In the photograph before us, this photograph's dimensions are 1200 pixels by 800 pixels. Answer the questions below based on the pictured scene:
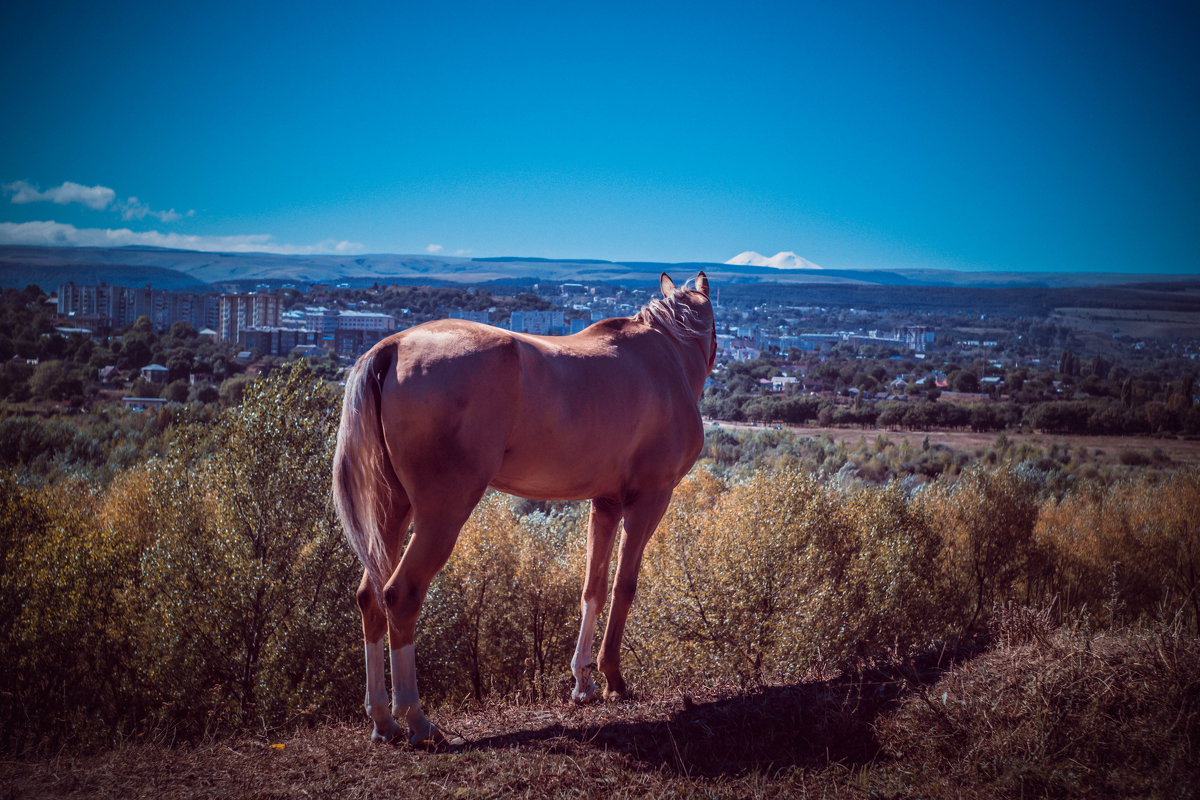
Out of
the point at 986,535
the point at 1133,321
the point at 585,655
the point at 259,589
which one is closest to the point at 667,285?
the point at 585,655

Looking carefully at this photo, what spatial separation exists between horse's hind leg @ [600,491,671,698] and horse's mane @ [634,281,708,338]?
145 centimetres

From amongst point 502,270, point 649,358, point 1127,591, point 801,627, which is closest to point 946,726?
point 649,358

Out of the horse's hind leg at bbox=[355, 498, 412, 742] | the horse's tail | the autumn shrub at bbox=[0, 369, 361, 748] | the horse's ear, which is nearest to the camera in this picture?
the horse's tail

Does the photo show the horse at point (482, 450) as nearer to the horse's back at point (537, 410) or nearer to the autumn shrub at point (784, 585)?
the horse's back at point (537, 410)

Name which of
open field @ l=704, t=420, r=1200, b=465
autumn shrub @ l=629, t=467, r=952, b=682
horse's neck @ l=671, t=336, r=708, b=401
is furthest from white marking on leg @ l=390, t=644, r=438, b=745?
open field @ l=704, t=420, r=1200, b=465

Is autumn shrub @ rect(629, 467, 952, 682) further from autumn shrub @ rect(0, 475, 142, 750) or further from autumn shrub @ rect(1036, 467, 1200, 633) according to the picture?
autumn shrub @ rect(0, 475, 142, 750)

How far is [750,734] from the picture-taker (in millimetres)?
4535

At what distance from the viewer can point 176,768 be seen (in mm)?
4012

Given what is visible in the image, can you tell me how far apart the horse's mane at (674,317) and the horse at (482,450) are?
18.8 inches

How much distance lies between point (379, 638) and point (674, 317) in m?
3.40

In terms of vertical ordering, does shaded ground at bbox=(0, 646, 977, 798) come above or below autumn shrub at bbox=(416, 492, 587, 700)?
above

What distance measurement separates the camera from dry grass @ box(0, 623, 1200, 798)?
369 centimetres

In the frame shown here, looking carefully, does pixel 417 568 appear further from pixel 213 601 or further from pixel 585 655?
pixel 213 601

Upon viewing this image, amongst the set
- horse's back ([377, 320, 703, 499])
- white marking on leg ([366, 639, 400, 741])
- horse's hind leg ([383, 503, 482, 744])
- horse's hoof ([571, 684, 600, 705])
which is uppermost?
horse's back ([377, 320, 703, 499])
